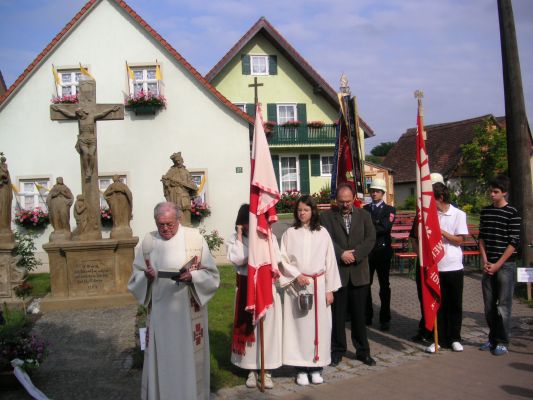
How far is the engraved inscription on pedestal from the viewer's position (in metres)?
9.74

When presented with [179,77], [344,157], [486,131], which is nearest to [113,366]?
[344,157]

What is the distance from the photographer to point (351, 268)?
6.32 metres

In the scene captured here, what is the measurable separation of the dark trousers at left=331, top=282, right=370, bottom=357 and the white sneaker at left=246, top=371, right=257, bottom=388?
109 cm

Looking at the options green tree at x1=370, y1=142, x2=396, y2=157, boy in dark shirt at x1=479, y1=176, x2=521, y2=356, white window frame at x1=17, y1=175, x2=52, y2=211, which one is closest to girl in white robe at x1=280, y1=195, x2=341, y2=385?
boy in dark shirt at x1=479, y1=176, x2=521, y2=356

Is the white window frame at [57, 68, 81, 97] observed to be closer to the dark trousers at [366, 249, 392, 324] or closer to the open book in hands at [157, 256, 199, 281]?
the dark trousers at [366, 249, 392, 324]

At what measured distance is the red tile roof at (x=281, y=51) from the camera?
1034 inches

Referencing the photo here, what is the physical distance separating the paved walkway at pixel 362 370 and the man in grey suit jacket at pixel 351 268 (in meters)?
0.26

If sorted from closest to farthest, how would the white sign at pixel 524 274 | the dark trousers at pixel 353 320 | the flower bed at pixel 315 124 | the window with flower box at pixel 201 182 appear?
the dark trousers at pixel 353 320, the white sign at pixel 524 274, the window with flower box at pixel 201 182, the flower bed at pixel 315 124

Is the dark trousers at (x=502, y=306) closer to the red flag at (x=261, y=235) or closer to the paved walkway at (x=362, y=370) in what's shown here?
the paved walkway at (x=362, y=370)

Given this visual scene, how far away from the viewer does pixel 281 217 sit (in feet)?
77.4

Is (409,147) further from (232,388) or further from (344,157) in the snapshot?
(232,388)

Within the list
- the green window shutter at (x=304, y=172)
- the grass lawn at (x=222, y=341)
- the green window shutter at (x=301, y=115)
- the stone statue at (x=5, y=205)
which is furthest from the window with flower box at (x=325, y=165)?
the stone statue at (x=5, y=205)

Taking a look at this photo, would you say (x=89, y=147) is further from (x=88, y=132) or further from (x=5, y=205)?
(x=5, y=205)

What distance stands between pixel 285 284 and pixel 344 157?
138 inches
